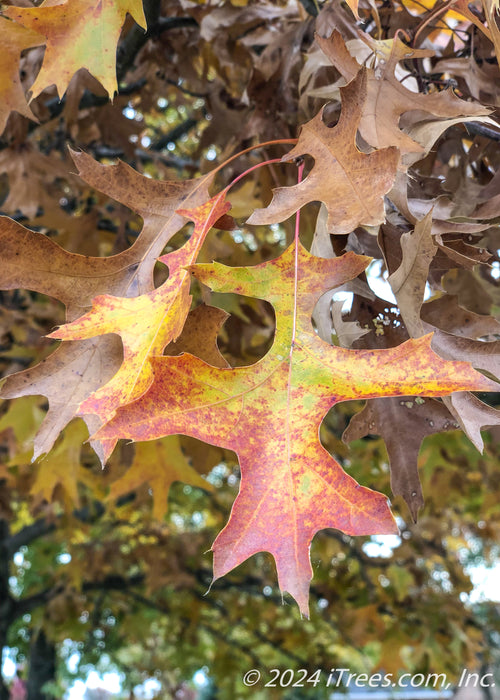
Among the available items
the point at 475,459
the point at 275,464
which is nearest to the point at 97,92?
the point at 275,464

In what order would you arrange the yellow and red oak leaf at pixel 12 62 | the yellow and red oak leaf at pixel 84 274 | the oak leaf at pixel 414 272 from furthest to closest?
the yellow and red oak leaf at pixel 12 62 < the yellow and red oak leaf at pixel 84 274 < the oak leaf at pixel 414 272

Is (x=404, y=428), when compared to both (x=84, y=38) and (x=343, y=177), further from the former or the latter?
(x=84, y=38)

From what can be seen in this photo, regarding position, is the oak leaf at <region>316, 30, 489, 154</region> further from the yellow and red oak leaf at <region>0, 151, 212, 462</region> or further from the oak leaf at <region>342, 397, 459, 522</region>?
the oak leaf at <region>342, 397, 459, 522</region>

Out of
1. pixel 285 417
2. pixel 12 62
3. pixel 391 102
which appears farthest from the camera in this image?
pixel 12 62

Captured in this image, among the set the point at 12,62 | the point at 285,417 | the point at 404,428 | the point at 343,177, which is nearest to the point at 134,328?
the point at 285,417

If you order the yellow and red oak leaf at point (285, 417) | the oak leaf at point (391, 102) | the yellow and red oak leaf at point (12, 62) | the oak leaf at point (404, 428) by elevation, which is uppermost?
the yellow and red oak leaf at point (12, 62)

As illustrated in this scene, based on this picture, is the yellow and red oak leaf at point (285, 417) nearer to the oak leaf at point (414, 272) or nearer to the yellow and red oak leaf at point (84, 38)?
the oak leaf at point (414, 272)

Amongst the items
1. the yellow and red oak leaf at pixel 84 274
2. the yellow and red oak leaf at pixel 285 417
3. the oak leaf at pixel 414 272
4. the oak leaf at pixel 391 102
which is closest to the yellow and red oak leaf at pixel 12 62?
the yellow and red oak leaf at pixel 84 274
